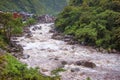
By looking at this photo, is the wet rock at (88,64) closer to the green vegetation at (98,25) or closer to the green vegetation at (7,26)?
the green vegetation at (98,25)

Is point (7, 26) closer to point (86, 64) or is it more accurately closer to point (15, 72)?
point (86, 64)

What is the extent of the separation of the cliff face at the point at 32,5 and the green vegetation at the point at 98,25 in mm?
55389

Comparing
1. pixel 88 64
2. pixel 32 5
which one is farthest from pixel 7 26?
pixel 32 5

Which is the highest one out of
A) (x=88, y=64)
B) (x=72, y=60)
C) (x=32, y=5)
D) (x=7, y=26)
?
(x=32, y=5)

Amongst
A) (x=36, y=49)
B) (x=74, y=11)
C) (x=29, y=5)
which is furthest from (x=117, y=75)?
(x=29, y=5)

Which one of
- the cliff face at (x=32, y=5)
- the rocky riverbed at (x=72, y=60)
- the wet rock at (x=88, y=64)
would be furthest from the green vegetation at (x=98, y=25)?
the cliff face at (x=32, y=5)

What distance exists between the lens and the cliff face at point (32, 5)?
11236cm

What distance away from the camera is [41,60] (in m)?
33.0

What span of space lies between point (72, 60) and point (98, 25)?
13.7 meters

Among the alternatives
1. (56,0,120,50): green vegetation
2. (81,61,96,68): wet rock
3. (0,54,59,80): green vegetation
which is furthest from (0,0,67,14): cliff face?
(0,54,59,80): green vegetation

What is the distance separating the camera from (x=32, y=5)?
13025cm

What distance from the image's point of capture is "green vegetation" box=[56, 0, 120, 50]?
41959 mm

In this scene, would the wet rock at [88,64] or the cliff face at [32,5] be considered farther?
the cliff face at [32,5]

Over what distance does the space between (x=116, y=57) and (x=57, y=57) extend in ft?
25.1
